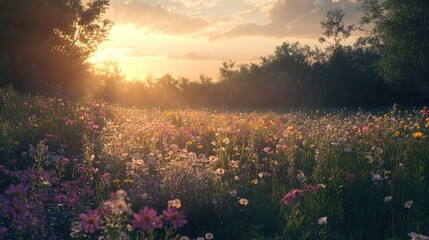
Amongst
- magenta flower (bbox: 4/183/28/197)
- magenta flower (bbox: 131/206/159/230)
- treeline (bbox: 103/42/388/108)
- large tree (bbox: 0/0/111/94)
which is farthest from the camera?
treeline (bbox: 103/42/388/108)

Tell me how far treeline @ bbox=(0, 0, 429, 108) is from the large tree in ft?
0.21

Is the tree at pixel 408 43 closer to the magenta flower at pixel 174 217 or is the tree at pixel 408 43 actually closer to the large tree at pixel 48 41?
the large tree at pixel 48 41

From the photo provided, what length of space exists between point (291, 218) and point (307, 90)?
91.6ft

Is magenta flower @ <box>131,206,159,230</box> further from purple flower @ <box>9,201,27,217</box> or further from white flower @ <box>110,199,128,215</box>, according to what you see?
purple flower @ <box>9,201,27,217</box>

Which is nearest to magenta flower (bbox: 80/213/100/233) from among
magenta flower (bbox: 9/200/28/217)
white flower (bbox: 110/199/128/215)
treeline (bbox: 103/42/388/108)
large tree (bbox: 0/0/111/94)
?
white flower (bbox: 110/199/128/215)

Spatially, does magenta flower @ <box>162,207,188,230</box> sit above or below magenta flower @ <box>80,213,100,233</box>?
above

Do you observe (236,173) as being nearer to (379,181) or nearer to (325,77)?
(379,181)

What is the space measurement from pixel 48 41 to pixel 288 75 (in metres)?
17.2


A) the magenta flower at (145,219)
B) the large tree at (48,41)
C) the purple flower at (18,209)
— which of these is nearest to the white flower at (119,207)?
the magenta flower at (145,219)

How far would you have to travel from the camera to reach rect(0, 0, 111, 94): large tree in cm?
2259

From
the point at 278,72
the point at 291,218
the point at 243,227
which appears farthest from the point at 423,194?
the point at 278,72

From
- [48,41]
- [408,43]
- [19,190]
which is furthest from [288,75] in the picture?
[19,190]

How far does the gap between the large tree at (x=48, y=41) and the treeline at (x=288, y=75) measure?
0.21 ft

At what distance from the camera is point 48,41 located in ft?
81.4
